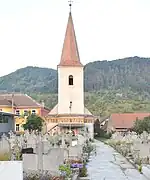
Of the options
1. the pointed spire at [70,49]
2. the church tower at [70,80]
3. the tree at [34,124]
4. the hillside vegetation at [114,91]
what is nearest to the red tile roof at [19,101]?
the church tower at [70,80]

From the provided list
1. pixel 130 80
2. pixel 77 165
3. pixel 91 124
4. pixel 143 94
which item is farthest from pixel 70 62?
pixel 130 80

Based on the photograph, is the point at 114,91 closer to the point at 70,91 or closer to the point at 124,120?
the point at 124,120

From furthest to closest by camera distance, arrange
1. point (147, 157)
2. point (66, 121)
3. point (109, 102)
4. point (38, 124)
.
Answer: point (109, 102) → point (66, 121) → point (38, 124) → point (147, 157)

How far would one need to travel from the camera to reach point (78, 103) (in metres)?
77.2

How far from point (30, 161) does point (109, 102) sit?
121 meters

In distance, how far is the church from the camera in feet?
245

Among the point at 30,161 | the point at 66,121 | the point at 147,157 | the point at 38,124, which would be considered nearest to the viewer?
the point at 30,161

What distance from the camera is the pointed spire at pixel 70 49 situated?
78375 millimetres

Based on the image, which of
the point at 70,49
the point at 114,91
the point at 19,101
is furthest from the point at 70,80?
the point at 114,91

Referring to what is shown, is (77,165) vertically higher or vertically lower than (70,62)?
lower

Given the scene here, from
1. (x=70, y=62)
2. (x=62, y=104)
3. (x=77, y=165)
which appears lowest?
(x=77, y=165)

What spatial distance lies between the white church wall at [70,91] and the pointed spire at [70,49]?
3.71 ft

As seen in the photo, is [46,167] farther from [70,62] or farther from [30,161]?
[70,62]

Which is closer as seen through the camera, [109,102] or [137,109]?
[137,109]
